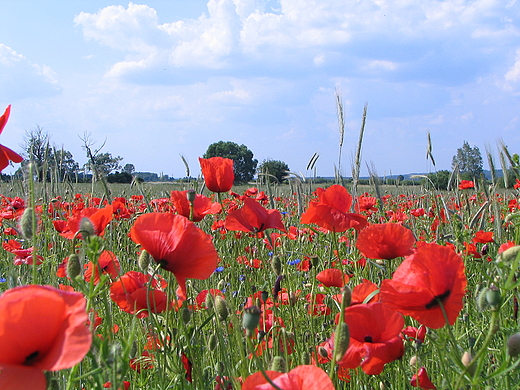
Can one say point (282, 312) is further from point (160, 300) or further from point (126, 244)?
point (126, 244)

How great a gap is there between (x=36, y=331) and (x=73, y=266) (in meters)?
0.46

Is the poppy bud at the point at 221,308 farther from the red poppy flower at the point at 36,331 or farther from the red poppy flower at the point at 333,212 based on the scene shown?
the red poppy flower at the point at 36,331

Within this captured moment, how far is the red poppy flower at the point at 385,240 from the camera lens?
4.05 feet

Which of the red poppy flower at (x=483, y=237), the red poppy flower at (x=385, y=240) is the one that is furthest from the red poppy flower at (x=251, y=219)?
the red poppy flower at (x=483, y=237)

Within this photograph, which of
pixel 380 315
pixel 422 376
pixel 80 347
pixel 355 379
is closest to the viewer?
pixel 80 347

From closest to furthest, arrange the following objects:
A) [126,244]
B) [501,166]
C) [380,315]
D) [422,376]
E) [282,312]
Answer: [380,315], [422,376], [282,312], [501,166], [126,244]

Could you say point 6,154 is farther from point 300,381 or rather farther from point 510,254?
point 510,254

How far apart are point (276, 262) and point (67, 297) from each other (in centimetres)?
86

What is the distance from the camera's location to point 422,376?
119cm

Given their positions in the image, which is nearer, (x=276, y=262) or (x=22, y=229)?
(x=22, y=229)

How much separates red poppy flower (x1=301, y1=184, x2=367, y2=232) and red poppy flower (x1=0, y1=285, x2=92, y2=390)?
943 mm

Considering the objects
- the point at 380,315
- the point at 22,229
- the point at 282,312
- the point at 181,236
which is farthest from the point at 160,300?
the point at 282,312

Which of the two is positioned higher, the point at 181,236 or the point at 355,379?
the point at 181,236

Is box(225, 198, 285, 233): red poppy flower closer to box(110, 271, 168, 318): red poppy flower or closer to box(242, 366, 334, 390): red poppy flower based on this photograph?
box(110, 271, 168, 318): red poppy flower
